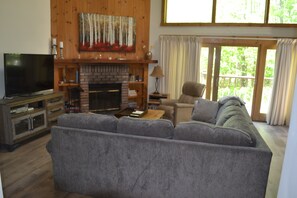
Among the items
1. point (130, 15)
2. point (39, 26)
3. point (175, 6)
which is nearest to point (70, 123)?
point (39, 26)

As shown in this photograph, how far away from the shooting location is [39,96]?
4.53 metres

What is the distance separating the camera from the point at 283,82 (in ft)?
19.5

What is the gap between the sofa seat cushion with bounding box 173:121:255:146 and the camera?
228cm

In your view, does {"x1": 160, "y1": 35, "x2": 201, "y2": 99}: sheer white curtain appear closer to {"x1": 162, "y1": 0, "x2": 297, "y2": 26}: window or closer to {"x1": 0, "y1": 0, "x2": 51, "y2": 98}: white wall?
{"x1": 162, "y1": 0, "x2": 297, "y2": 26}: window

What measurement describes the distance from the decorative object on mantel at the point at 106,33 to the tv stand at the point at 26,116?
1.80m

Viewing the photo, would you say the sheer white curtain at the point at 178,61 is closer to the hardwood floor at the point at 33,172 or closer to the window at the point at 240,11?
the window at the point at 240,11

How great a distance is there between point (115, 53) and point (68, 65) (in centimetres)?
125

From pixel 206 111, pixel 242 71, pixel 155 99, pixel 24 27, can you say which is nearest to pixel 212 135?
pixel 206 111

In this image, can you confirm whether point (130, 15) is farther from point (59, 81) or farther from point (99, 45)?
point (59, 81)

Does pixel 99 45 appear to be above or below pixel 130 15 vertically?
below

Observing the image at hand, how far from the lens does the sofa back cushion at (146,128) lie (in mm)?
2436

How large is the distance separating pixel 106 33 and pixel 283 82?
4517mm

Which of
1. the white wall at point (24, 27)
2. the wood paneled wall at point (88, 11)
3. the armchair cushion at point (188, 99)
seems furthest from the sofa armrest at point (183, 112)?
the white wall at point (24, 27)

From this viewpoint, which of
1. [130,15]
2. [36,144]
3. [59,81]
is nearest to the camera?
[36,144]
